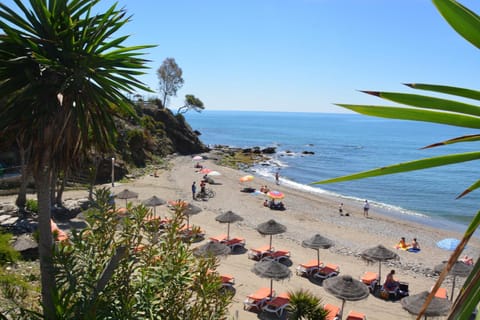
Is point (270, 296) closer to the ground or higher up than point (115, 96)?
closer to the ground

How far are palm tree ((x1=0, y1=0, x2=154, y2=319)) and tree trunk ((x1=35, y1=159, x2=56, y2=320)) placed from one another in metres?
0.01

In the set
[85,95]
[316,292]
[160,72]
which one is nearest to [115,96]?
[85,95]

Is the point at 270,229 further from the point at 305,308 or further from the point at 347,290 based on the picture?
the point at 305,308

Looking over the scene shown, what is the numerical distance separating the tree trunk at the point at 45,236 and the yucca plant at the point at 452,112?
4.70m

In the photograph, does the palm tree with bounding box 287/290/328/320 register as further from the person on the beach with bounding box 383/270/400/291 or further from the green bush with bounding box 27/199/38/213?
the green bush with bounding box 27/199/38/213

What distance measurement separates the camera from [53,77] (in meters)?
5.80

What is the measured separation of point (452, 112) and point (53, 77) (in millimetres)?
5875

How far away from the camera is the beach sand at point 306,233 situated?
54.4 feet

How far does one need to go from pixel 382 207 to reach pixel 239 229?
70.5ft

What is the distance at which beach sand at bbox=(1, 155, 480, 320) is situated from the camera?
16.6m

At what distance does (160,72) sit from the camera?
8169 cm

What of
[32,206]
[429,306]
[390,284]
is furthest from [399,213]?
[32,206]

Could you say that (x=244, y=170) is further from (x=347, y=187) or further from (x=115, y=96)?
(x=115, y=96)

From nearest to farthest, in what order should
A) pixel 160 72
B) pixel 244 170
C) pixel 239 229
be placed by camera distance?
1. pixel 239 229
2. pixel 244 170
3. pixel 160 72
